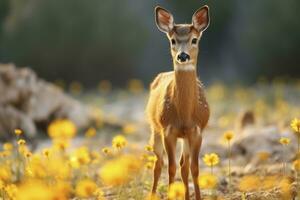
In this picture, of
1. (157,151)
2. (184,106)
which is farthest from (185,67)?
(157,151)

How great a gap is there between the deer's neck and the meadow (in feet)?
1.44

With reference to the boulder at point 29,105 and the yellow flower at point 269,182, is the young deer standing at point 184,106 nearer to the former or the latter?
the yellow flower at point 269,182

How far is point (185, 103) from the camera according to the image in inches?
265

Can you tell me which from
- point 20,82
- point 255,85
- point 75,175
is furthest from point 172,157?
point 255,85

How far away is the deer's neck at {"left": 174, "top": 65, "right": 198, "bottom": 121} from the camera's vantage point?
6.73 meters

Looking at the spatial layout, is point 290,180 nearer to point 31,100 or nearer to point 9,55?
point 31,100

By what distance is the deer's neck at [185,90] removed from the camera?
22.1 ft

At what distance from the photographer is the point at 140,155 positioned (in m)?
9.85

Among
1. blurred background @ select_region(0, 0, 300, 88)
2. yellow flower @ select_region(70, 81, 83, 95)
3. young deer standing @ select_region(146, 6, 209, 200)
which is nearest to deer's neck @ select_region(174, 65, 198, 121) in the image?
young deer standing @ select_region(146, 6, 209, 200)

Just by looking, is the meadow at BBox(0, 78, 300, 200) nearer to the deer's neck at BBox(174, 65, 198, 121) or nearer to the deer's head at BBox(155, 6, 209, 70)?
the deer's neck at BBox(174, 65, 198, 121)

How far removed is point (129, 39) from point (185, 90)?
16.0 metres

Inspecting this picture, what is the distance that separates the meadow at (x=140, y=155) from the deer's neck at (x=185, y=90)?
44 cm

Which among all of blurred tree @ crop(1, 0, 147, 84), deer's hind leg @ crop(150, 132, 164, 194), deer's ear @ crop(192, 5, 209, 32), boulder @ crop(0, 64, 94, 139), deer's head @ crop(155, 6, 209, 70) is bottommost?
deer's hind leg @ crop(150, 132, 164, 194)

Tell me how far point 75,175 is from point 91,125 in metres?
4.99
